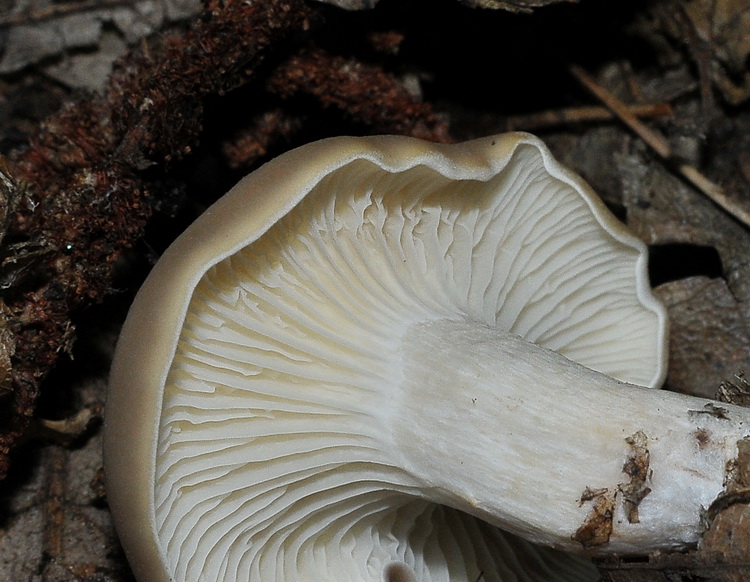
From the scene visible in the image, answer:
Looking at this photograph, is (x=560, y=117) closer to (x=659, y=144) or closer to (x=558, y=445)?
(x=659, y=144)

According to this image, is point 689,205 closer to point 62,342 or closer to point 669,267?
point 669,267

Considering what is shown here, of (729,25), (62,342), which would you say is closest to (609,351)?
(729,25)

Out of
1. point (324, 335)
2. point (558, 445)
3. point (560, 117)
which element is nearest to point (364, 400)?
point (324, 335)

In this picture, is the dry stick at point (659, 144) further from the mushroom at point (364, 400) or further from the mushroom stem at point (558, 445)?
the mushroom stem at point (558, 445)

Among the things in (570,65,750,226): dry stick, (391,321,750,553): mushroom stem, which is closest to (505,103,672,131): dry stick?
(570,65,750,226): dry stick

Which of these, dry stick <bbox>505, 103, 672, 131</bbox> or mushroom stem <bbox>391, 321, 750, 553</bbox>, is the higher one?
dry stick <bbox>505, 103, 672, 131</bbox>

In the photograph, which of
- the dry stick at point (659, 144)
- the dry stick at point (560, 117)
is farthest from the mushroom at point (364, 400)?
the dry stick at point (560, 117)

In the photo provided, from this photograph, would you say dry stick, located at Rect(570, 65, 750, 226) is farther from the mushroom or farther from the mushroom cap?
the mushroom
